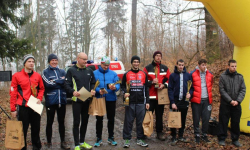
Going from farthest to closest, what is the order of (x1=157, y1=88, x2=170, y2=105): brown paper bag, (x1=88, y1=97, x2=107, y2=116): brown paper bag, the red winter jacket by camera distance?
(x1=157, y1=88, x2=170, y2=105): brown paper bag → the red winter jacket → (x1=88, y1=97, x2=107, y2=116): brown paper bag

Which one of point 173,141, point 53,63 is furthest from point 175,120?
point 53,63

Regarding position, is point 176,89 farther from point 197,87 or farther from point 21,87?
point 21,87

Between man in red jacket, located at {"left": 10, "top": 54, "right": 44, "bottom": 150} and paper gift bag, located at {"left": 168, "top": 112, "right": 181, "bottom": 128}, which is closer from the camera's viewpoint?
man in red jacket, located at {"left": 10, "top": 54, "right": 44, "bottom": 150}

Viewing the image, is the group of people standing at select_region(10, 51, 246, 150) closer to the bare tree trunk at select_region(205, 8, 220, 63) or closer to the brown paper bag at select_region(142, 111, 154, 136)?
the brown paper bag at select_region(142, 111, 154, 136)

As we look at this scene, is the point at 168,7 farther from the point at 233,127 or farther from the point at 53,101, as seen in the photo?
the point at 53,101

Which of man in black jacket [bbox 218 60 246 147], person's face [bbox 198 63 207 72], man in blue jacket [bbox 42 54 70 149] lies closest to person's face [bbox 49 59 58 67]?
man in blue jacket [bbox 42 54 70 149]

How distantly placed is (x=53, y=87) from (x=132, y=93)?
73.1 inches

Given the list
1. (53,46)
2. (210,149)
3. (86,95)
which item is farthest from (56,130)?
(53,46)

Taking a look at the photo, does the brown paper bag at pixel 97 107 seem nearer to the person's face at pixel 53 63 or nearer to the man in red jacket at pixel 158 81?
the person's face at pixel 53 63

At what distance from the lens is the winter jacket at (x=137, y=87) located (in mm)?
4785

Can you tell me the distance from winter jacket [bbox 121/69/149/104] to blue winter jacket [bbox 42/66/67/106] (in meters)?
1.49

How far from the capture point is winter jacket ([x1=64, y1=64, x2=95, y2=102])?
4.30 meters

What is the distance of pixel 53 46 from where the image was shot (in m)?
38.5

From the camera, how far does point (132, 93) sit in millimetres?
4789
